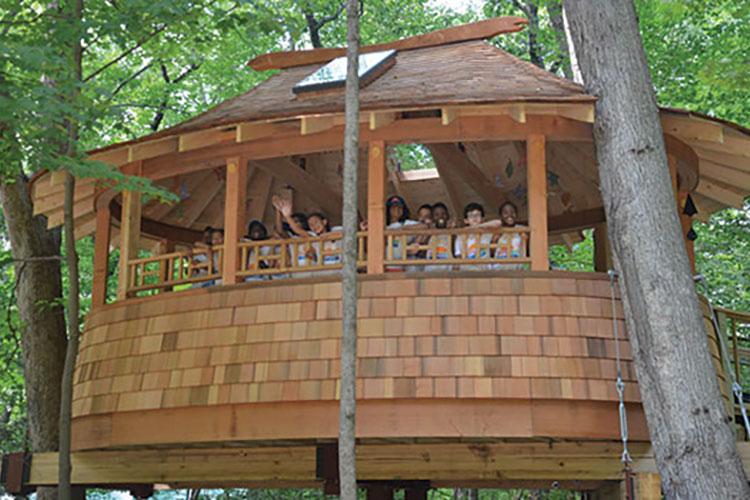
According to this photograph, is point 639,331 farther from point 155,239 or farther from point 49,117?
point 155,239

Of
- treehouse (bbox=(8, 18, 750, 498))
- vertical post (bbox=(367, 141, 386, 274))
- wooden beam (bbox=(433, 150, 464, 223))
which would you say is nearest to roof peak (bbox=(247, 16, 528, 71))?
treehouse (bbox=(8, 18, 750, 498))

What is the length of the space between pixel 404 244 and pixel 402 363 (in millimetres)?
1110

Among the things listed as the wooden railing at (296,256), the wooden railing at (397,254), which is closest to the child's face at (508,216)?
the wooden railing at (397,254)

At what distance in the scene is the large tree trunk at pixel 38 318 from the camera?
12.6 meters

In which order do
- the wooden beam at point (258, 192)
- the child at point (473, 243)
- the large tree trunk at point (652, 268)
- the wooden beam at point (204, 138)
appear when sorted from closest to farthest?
the large tree trunk at point (652, 268), the child at point (473, 243), the wooden beam at point (204, 138), the wooden beam at point (258, 192)

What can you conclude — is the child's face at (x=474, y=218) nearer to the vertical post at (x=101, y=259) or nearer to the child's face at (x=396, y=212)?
the child's face at (x=396, y=212)

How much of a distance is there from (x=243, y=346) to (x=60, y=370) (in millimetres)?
4448

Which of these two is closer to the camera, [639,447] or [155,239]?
[639,447]

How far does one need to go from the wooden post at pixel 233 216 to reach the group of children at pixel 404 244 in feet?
0.68

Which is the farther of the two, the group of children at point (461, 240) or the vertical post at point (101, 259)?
the vertical post at point (101, 259)

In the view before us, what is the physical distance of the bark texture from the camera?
7176 mm

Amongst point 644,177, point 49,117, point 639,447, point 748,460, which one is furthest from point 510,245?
point 49,117

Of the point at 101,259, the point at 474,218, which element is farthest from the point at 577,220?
the point at 101,259

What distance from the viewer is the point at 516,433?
28.3 feet
